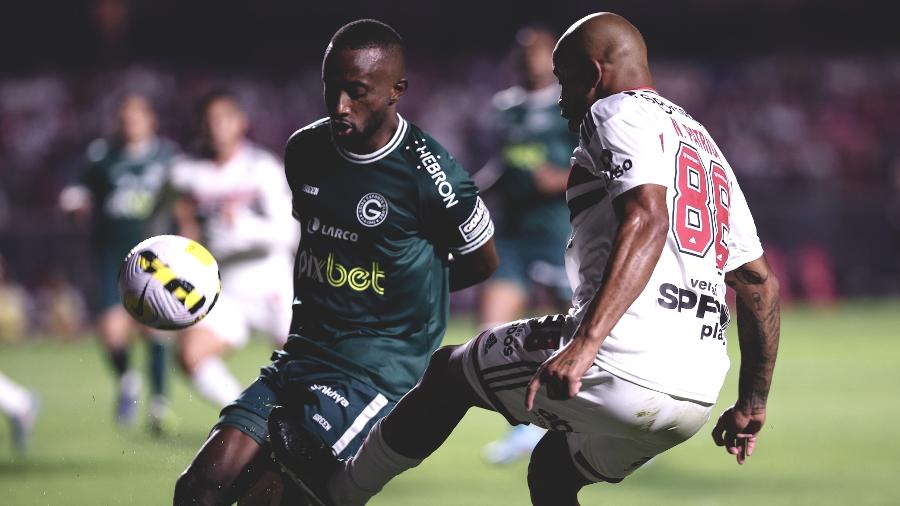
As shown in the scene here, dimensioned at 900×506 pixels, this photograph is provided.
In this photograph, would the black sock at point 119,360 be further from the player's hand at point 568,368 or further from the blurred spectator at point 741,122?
the blurred spectator at point 741,122

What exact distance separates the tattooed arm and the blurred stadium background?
7256 millimetres

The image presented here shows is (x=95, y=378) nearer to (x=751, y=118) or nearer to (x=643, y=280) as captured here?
(x=643, y=280)

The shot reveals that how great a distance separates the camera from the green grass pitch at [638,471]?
260 inches

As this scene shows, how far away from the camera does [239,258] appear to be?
8.46 meters

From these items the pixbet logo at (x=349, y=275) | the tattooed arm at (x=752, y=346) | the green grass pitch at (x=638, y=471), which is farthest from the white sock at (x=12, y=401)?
the tattooed arm at (x=752, y=346)

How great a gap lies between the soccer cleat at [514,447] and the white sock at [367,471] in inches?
134

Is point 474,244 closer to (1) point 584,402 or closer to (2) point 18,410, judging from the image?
(1) point 584,402

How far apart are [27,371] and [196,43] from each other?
12.0 m

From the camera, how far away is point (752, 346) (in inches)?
172

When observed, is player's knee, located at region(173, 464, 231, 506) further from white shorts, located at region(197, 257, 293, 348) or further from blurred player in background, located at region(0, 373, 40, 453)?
blurred player in background, located at region(0, 373, 40, 453)

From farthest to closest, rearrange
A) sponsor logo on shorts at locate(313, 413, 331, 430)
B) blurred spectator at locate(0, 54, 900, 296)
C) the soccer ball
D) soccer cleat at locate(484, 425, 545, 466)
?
blurred spectator at locate(0, 54, 900, 296) → soccer cleat at locate(484, 425, 545, 466) → the soccer ball → sponsor logo on shorts at locate(313, 413, 331, 430)

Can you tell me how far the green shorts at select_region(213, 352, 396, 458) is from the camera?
179 inches

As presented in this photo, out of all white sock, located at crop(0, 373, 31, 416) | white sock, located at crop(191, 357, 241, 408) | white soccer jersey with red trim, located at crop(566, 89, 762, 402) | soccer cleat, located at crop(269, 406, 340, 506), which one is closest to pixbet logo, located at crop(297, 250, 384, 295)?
soccer cleat, located at crop(269, 406, 340, 506)

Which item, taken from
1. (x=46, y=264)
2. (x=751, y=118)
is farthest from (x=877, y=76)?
(x=46, y=264)
